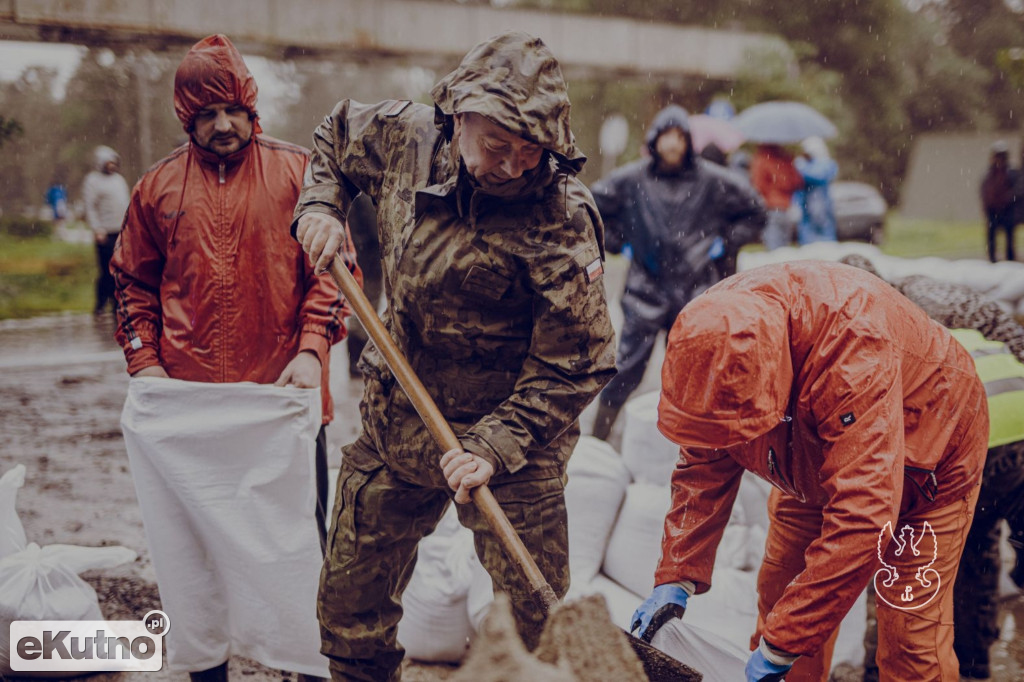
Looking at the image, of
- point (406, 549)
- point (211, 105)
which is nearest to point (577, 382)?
point (406, 549)

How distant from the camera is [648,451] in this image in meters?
3.21

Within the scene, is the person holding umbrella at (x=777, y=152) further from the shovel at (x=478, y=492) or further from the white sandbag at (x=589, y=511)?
the shovel at (x=478, y=492)

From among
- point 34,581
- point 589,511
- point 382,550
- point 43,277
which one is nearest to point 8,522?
point 34,581

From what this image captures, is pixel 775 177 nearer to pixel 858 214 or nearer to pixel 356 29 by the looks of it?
pixel 356 29

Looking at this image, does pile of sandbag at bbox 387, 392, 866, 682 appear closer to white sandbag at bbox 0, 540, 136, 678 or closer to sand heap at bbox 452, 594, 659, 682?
white sandbag at bbox 0, 540, 136, 678

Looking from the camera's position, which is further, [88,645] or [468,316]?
[88,645]

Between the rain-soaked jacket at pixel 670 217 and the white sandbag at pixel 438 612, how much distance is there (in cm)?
192

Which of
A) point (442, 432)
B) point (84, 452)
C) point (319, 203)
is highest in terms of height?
point (319, 203)

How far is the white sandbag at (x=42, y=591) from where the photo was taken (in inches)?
98.7

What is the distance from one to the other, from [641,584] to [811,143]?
6788 millimetres

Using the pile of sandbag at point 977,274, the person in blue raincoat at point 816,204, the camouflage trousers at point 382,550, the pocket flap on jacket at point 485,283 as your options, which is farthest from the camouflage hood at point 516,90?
the person in blue raincoat at point 816,204

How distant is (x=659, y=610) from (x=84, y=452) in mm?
3419

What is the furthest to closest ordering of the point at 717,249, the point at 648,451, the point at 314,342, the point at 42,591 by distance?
the point at 717,249
the point at 648,451
the point at 42,591
the point at 314,342

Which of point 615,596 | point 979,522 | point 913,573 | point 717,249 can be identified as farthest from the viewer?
point 717,249
